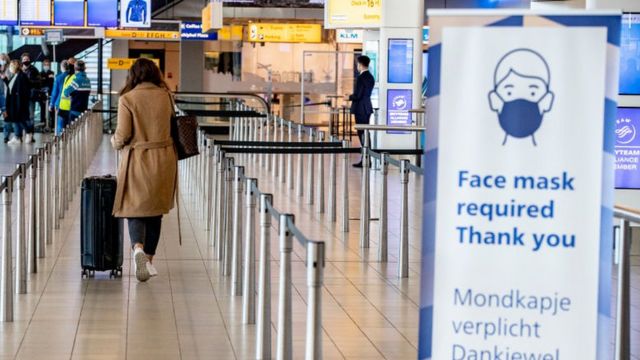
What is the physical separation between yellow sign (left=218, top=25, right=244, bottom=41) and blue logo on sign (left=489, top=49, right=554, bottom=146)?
33896 millimetres

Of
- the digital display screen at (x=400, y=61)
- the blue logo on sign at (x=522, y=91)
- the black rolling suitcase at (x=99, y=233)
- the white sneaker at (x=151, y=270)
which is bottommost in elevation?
the white sneaker at (x=151, y=270)

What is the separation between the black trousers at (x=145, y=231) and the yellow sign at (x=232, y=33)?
27996 millimetres

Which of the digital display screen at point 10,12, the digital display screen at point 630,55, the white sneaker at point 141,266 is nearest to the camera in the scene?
the white sneaker at point 141,266

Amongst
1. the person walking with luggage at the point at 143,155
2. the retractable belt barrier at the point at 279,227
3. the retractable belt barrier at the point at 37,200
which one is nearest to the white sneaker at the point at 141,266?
the person walking with luggage at the point at 143,155

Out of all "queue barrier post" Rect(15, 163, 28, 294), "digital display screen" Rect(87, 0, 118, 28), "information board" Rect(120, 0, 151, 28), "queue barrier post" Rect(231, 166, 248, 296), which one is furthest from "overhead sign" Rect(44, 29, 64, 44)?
"queue barrier post" Rect(231, 166, 248, 296)

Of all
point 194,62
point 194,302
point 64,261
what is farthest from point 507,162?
point 194,62

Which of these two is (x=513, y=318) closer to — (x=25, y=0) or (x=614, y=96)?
Answer: (x=614, y=96)

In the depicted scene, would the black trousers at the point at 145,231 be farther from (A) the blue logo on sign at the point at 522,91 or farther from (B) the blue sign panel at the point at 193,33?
(B) the blue sign panel at the point at 193,33

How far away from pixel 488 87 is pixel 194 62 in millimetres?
36920

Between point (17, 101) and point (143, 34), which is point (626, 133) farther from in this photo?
point (143, 34)

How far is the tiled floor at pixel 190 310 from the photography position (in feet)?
26.8

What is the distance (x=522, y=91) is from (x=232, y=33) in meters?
34.3

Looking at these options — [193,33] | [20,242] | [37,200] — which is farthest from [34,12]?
[20,242]

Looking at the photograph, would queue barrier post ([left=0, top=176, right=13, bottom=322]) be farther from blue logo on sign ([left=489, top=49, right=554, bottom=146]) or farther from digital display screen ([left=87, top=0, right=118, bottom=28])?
digital display screen ([left=87, top=0, right=118, bottom=28])
